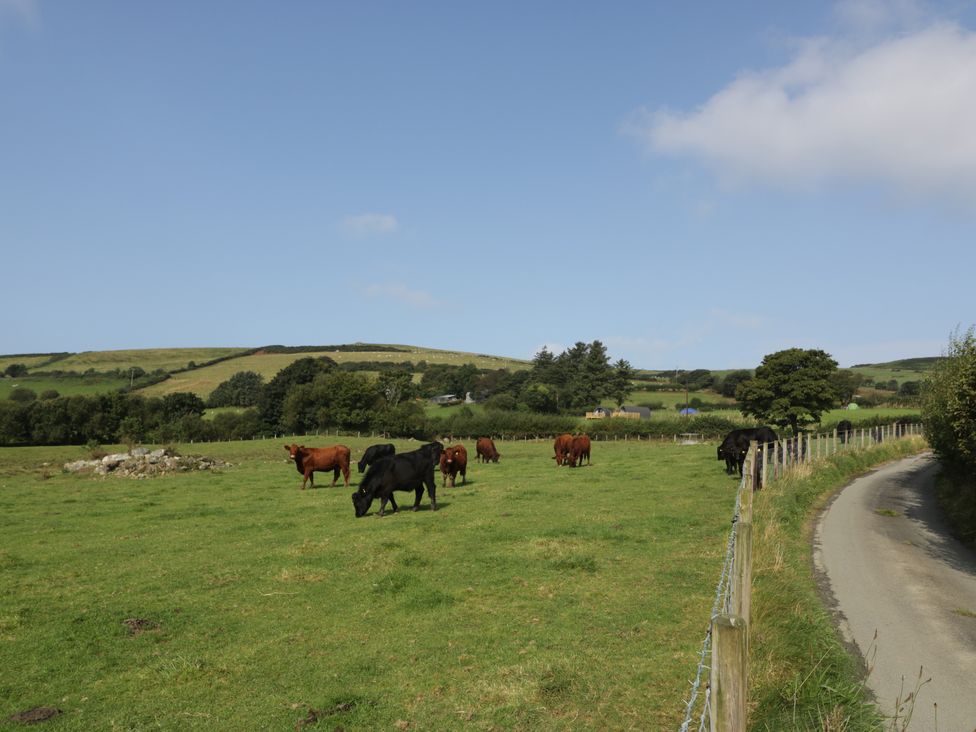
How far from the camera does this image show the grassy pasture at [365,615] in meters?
7.07

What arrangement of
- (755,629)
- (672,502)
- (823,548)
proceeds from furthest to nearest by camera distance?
(672,502), (823,548), (755,629)

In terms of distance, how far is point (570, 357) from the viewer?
15250 centimetres

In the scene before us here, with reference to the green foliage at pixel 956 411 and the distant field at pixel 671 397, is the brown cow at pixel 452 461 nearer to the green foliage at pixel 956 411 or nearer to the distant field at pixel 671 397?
the green foliage at pixel 956 411

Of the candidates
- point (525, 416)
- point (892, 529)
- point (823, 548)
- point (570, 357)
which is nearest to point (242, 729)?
point (823, 548)

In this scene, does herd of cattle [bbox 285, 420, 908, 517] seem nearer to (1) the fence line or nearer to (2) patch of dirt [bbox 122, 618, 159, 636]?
(2) patch of dirt [bbox 122, 618, 159, 636]

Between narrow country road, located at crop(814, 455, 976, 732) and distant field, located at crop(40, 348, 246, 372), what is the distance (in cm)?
17376

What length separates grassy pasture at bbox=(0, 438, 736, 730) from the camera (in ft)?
23.2

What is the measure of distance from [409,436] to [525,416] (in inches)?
757

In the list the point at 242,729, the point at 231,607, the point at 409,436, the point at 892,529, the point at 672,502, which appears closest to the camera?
the point at 242,729

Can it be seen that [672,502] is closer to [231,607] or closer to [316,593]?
[316,593]

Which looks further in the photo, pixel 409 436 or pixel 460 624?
pixel 409 436

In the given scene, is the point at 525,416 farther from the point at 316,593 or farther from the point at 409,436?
the point at 316,593

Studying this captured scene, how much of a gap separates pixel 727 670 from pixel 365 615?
722 cm

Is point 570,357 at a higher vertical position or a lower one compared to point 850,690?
higher
